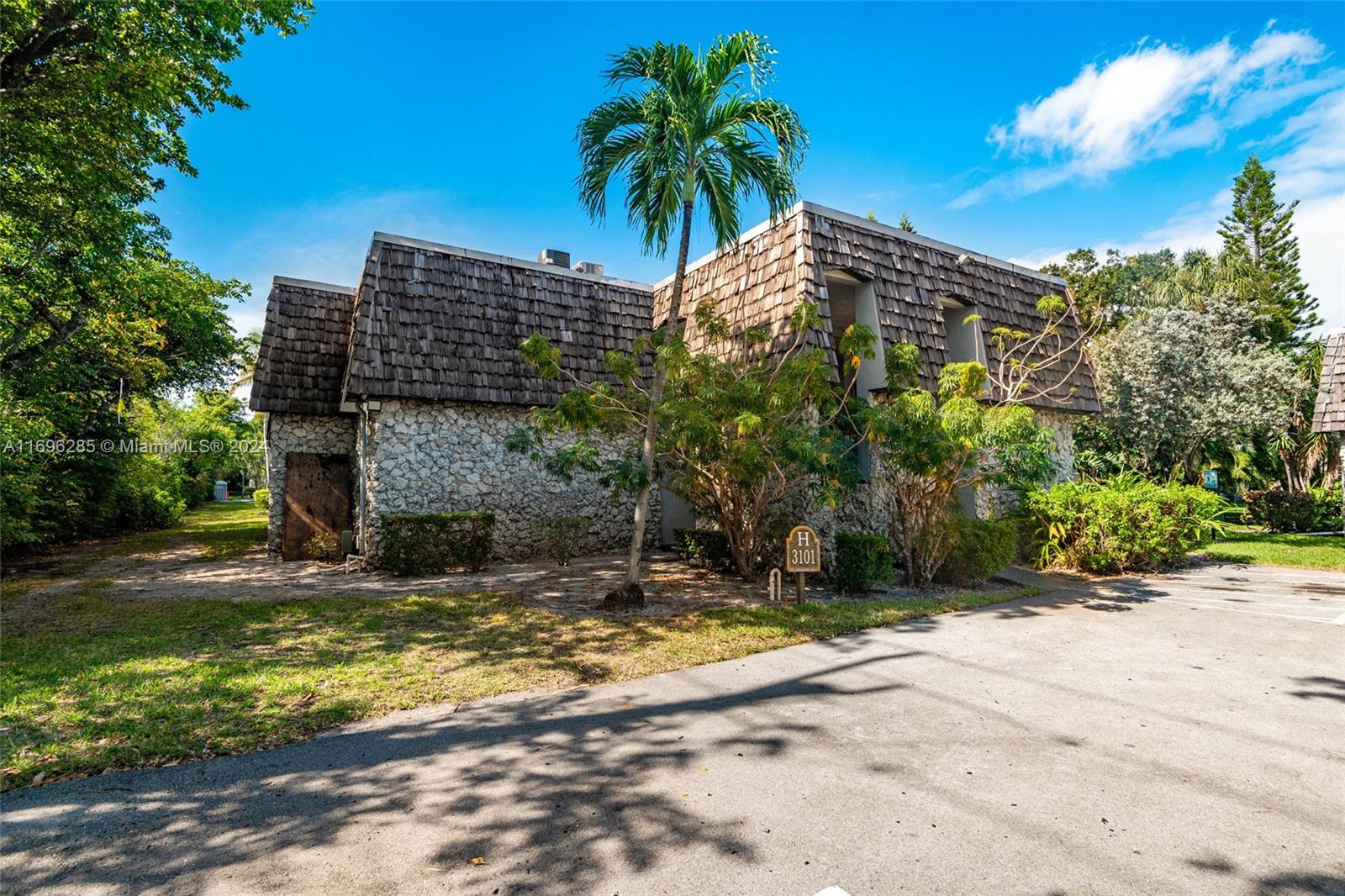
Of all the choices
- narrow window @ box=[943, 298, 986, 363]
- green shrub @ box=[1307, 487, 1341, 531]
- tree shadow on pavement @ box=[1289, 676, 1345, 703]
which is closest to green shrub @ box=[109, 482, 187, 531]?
narrow window @ box=[943, 298, 986, 363]

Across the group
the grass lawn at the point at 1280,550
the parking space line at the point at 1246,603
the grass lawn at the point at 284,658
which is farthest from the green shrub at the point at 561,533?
the grass lawn at the point at 1280,550

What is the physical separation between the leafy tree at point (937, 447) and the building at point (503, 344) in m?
1.15

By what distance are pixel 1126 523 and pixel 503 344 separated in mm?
11443

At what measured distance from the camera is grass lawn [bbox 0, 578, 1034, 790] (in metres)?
4.07

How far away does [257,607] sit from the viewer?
795cm

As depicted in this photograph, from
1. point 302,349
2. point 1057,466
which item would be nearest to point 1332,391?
point 1057,466

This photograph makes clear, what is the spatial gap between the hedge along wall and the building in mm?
32

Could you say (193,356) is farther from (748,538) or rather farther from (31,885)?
(31,885)

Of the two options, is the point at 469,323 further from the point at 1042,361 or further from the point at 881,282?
the point at 1042,361

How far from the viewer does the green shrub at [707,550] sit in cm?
1040

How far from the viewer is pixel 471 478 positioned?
11.8m

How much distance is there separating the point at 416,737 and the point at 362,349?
840 cm

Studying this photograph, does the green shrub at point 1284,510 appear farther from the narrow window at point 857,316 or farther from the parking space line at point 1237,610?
the narrow window at point 857,316

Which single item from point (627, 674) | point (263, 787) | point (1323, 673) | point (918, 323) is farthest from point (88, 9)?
point (1323, 673)
